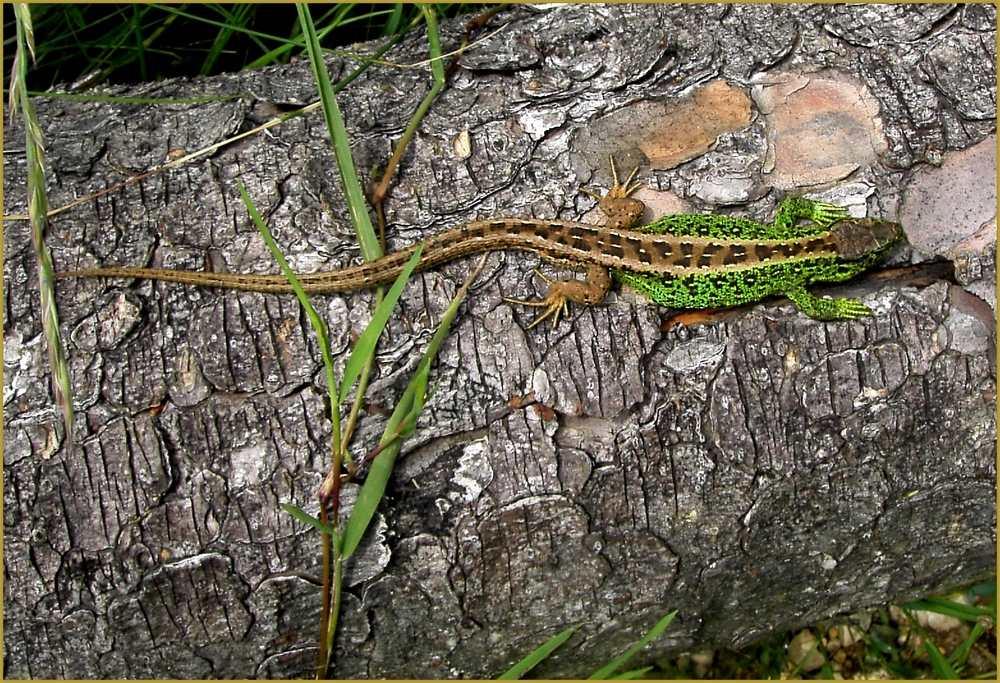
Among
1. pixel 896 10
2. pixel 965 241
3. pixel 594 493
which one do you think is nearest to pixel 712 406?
pixel 594 493

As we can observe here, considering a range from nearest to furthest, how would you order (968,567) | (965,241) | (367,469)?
(367,469)
(965,241)
(968,567)

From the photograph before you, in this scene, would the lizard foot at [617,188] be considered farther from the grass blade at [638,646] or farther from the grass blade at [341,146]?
the grass blade at [638,646]

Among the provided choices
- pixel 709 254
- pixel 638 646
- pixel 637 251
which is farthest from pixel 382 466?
pixel 709 254

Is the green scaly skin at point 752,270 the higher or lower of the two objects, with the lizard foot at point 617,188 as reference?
lower

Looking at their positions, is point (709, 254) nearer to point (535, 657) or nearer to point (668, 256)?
point (668, 256)

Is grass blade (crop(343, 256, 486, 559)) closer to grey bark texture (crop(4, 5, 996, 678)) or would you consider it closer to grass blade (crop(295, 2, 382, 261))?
grey bark texture (crop(4, 5, 996, 678))

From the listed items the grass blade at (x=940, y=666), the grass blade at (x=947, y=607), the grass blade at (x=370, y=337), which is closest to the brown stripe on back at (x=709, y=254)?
the grass blade at (x=370, y=337)

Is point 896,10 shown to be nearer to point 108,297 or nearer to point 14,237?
point 108,297
